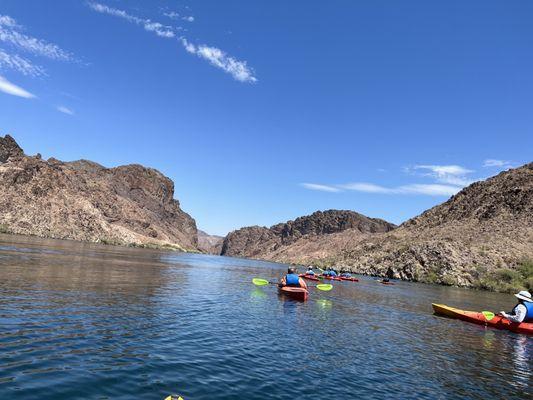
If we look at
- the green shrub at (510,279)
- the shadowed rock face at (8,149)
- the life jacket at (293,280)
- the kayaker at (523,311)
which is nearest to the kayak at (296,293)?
the life jacket at (293,280)

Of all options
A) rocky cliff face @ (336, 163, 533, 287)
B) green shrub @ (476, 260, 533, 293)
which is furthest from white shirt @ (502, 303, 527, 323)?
rocky cliff face @ (336, 163, 533, 287)

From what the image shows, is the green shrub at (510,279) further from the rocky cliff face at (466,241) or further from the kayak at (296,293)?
the kayak at (296,293)

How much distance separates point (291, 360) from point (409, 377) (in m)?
3.81

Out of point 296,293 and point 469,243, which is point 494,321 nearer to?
point 296,293

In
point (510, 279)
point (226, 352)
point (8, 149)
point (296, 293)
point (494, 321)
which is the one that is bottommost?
point (226, 352)

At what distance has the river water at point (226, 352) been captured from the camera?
35.9 feet

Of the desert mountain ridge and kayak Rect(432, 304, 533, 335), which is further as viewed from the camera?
the desert mountain ridge

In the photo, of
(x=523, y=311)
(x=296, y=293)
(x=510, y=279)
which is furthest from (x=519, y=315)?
(x=510, y=279)

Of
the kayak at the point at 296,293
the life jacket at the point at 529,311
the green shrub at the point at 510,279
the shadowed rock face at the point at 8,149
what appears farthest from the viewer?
the shadowed rock face at the point at 8,149

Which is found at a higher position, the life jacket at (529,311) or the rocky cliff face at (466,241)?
the rocky cliff face at (466,241)

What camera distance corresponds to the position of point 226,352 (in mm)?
14727

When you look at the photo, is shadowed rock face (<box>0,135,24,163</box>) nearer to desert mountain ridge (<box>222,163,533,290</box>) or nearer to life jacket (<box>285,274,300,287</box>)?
desert mountain ridge (<box>222,163,533,290</box>)

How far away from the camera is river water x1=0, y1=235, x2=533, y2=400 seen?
10.9 meters

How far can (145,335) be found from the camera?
51.8ft
